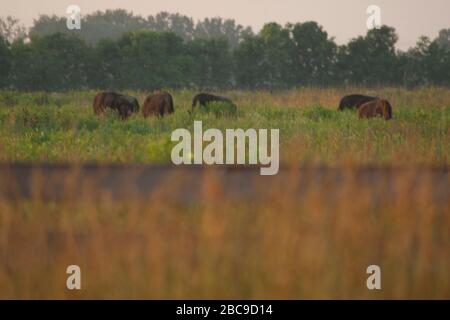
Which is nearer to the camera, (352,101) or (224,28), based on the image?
(352,101)

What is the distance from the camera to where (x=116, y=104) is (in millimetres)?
17688

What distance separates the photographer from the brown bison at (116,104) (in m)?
17.4

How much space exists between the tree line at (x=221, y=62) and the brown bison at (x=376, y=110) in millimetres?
21719

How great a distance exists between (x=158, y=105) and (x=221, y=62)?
2294 centimetres

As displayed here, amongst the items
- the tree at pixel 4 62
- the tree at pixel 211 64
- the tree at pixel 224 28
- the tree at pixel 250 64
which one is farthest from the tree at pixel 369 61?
the tree at pixel 224 28

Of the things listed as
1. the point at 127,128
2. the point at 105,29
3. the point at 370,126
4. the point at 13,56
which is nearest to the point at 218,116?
the point at 127,128

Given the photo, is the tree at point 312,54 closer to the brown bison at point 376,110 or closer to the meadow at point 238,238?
the brown bison at point 376,110

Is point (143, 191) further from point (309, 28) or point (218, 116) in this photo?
point (309, 28)

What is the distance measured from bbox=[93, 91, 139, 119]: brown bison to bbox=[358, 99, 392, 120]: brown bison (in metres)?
6.76

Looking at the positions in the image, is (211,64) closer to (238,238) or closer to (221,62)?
(221,62)

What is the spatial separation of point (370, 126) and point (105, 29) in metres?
89.6

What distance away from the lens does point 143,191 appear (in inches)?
178

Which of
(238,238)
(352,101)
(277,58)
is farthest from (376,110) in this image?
(277,58)

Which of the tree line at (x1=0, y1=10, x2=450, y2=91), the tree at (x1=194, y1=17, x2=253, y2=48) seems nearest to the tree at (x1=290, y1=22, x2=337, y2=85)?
the tree line at (x1=0, y1=10, x2=450, y2=91)
